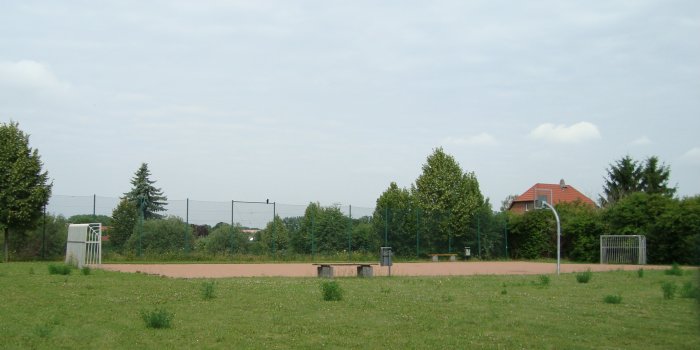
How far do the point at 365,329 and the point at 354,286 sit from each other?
685 cm

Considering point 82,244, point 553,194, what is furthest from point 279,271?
point 553,194

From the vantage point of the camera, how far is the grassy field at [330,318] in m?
7.64

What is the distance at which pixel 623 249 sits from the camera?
3512cm

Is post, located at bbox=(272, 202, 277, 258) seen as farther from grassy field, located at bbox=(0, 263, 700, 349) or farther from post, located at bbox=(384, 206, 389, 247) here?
grassy field, located at bbox=(0, 263, 700, 349)

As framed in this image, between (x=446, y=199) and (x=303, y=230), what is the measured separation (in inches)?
384

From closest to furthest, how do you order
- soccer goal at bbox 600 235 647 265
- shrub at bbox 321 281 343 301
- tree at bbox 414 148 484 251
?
1. shrub at bbox 321 281 343 301
2. soccer goal at bbox 600 235 647 265
3. tree at bbox 414 148 484 251

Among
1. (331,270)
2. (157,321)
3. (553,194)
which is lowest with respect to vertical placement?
(331,270)

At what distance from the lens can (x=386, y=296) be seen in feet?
41.7

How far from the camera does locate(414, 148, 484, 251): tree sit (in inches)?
1588

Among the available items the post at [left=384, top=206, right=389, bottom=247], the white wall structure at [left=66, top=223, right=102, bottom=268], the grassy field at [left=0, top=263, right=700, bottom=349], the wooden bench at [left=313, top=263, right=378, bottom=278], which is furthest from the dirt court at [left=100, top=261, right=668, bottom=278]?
the post at [left=384, top=206, right=389, bottom=247]

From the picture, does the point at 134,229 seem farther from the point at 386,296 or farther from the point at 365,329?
the point at 365,329

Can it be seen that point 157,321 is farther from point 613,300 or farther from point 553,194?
point 553,194

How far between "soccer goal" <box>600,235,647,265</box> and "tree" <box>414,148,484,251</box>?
811cm

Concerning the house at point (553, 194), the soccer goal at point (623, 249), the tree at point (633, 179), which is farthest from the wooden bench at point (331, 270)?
the house at point (553, 194)
